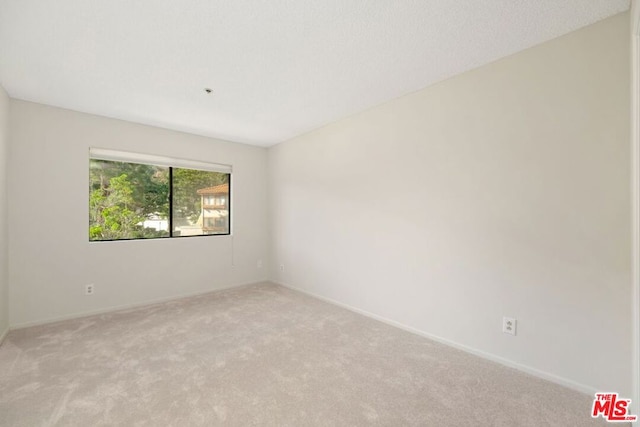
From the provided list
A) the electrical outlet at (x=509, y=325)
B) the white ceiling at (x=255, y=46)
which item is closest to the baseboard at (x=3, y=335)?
the white ceiling at (x=255, y=46)

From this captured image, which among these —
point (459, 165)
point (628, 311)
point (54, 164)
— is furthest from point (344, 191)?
point (54, 164)

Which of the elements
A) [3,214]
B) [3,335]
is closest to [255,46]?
[3,214]

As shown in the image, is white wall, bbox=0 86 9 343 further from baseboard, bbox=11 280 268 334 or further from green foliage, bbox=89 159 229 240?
green foliage, bbox=89 159 229 240

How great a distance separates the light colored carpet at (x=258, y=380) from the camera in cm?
160

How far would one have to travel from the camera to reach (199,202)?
417cm

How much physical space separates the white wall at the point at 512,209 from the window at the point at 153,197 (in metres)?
2.23

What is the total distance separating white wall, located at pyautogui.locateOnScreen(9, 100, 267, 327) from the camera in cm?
284

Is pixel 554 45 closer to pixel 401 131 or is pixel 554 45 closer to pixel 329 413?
pixel 401 131

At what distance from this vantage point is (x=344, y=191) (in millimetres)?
3471

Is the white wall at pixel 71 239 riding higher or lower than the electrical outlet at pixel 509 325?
higher

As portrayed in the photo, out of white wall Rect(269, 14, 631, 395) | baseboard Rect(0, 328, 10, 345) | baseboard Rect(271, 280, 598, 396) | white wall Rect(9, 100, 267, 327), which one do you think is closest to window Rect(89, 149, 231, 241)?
white wall Rect(9, 100, 267, 327)

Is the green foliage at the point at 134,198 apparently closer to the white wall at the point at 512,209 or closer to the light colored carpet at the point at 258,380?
the light colored carpet at the point at 258,380

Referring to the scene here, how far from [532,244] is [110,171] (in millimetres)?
4460

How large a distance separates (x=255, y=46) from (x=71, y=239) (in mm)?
2987
